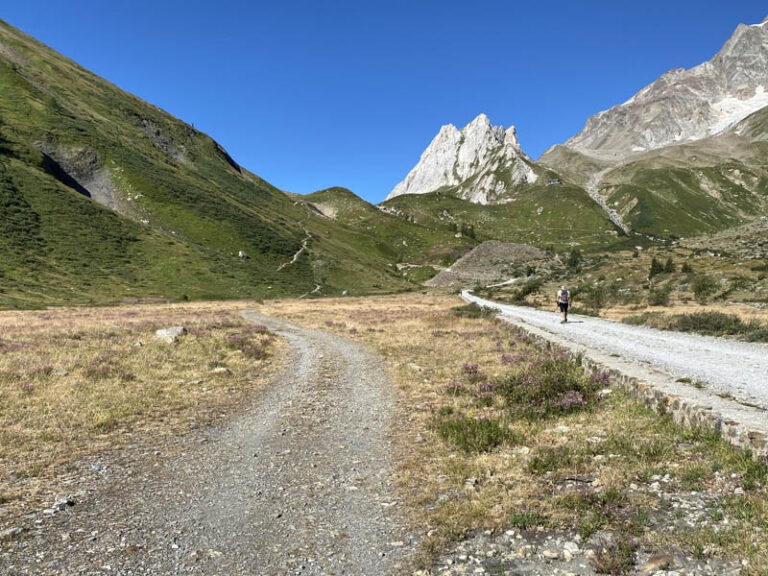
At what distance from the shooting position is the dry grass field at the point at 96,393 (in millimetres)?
9242

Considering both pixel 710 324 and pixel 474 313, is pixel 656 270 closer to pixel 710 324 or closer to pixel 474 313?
pixel 474 313

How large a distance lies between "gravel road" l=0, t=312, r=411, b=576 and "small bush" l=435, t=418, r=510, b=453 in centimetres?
167

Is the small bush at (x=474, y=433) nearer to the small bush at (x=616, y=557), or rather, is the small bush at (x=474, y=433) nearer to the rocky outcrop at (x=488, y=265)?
the small bush at (x=616, y=557)

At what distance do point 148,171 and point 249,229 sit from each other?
35.7 m

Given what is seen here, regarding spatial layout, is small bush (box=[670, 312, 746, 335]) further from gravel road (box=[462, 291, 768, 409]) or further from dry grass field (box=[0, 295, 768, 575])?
dry grass field (box=[0, 295, 768, 575])

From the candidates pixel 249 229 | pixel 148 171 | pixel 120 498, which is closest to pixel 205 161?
pixel 148 171

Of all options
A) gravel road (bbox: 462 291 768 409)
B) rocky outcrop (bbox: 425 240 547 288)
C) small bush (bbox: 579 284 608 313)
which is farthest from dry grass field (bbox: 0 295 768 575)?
rocky outcrop (bbox: 425 240 547 288)

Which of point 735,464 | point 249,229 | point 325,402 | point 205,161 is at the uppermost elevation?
point 205,161

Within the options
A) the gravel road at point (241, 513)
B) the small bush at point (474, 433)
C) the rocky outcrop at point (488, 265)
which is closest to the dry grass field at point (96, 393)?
the gravel road at point (241, 513)

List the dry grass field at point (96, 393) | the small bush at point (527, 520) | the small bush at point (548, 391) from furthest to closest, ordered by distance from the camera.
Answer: the small bush at point (548, 391)
the dry grass field at point (96, 393)
the small bush at point (527, 520)

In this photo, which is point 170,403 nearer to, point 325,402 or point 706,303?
point 325,402

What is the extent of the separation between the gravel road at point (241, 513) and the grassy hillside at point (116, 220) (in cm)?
6060

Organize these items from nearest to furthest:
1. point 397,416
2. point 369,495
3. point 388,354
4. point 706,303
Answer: point 369,495 → point 397,416 → point 388,354 → point 706,303

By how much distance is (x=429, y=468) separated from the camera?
29.2ft
